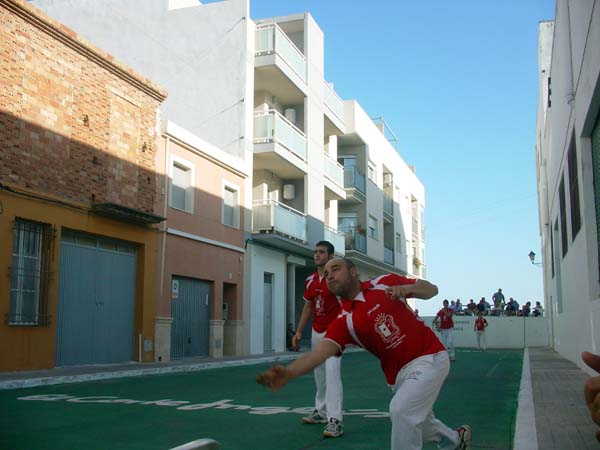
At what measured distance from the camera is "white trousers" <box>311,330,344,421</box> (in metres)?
7.10

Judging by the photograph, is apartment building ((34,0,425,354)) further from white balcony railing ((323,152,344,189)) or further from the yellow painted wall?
the yellow painted wall

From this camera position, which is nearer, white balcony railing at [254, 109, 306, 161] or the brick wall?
the brick wall

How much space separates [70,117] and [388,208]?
31550 mm

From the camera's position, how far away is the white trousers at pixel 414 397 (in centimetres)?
461

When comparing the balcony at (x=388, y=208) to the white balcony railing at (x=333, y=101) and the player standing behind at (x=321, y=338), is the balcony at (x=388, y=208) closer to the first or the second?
the white balcony railing at (x=333, y=101)

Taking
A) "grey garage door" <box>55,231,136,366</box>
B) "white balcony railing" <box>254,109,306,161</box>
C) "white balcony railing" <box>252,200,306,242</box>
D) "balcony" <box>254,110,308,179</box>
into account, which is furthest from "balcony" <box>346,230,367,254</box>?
"grey garage door" <box>55,231,136,366</box>

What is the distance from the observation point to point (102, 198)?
59.0 ft

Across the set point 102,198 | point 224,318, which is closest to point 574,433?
point 102,198

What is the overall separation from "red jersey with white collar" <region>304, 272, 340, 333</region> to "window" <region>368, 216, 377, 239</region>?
3309cm

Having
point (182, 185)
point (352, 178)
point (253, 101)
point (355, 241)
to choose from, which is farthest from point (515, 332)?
point (182, 185)

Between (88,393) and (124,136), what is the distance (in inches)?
373

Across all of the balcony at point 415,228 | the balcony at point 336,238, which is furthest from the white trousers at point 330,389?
the balcony at point 415,228

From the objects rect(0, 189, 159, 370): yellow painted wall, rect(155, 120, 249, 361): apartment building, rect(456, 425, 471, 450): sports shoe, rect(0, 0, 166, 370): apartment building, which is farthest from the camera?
rect(155, 120, 249, 361): apartment building

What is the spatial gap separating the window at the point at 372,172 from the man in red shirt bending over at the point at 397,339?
121ft
